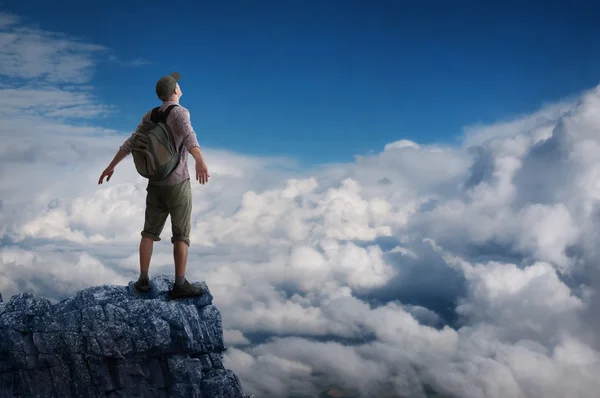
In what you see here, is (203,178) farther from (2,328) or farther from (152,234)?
(2,328)

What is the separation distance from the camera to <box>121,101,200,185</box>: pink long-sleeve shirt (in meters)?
13.1

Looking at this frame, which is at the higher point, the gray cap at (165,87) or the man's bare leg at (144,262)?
the gray cap at (165,87)

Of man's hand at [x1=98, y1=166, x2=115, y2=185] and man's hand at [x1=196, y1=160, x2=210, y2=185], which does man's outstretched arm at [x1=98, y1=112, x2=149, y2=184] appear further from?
man's hand at [x1=196, y1=160, x2=210, y2=185]

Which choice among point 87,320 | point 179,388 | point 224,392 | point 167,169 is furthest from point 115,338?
point 167,169

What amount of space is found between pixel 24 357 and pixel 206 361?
3751 millimetres

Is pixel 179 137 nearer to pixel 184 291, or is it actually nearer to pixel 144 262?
pixel 144 262

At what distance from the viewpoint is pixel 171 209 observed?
13758mm

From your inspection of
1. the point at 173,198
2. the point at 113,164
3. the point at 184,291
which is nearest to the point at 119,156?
the point at 113,164

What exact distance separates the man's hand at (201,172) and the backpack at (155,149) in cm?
87

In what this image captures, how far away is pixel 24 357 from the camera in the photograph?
519 inches

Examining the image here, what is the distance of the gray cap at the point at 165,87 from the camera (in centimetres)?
1355

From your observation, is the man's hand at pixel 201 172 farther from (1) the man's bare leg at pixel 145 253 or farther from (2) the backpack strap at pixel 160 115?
(1) the man's bare leg at pixel 145 253

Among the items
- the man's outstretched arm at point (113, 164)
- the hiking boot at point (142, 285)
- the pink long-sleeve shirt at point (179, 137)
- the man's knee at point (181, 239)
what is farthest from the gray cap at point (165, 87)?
the hiking boot at point (142, 285)

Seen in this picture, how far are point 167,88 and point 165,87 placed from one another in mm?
46
